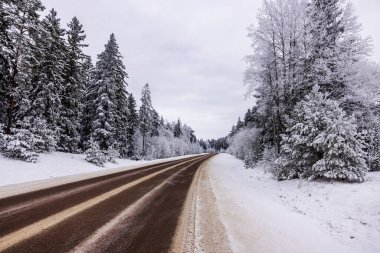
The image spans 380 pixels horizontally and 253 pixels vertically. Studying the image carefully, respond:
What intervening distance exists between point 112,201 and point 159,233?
3.00 metres

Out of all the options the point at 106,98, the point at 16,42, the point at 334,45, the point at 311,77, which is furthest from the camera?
the point at 106,98

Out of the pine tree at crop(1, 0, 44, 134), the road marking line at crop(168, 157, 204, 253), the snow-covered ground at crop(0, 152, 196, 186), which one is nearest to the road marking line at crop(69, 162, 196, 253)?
the road marking line at crop(168, 157, 204, 253)

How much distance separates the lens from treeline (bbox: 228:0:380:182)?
13.0 metres

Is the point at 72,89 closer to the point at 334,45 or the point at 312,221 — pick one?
the point at 334,45

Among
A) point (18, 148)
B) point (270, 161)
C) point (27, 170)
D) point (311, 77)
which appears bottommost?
point (270, 161)

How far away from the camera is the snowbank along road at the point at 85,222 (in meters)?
4.11

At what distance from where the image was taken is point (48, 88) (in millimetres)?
22266

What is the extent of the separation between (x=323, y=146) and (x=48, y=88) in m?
20.6

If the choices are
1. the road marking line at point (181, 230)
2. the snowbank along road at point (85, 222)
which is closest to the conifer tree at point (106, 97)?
the snowbank along road at point (85, 222)

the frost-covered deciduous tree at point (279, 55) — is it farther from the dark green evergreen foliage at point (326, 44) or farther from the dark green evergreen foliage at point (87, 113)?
the dark green evergreen foliage at point (87, 113)

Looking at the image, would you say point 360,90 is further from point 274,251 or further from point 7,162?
point 7,162

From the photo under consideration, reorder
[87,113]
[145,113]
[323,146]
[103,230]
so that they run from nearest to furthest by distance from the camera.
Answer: [103,230] → [323,146] → [87,113] → [145,113]

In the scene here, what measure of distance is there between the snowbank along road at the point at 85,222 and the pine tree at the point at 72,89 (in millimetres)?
19828

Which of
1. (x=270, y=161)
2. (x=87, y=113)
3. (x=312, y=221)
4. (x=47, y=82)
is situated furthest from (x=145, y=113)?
(x=312, y=221)
